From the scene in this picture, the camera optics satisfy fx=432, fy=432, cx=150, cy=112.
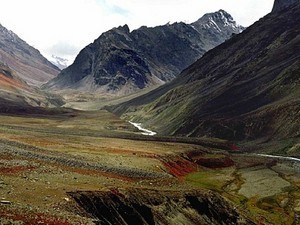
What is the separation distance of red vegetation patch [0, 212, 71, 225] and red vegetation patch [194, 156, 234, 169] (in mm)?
94055

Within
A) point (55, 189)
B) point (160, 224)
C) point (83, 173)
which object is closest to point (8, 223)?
point (55, 189)

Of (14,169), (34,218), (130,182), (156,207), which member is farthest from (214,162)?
(34,218)

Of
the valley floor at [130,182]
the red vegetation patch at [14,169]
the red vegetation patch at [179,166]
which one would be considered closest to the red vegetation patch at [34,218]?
the valley floor at [130,182]

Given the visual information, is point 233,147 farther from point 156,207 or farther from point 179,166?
point 156,207

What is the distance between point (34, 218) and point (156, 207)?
25.4 metres

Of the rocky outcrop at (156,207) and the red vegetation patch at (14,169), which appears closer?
the rocky outcrop at (156,207)

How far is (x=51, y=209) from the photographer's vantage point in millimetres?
44344

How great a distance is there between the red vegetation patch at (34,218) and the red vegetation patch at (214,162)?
94.1 meters

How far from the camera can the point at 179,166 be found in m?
116

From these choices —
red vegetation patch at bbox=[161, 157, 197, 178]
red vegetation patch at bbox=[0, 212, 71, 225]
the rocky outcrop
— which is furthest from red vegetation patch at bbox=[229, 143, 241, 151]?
red vegetation patch at bbox=[0, 212, 71, 225]

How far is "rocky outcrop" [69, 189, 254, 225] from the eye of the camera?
5339 centimetres

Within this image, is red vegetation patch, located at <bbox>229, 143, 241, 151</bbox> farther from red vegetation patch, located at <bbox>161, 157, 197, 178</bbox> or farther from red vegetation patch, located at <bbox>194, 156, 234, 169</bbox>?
red vegetation patch, located at <bbox>161, 157, 197, 178</bbox>

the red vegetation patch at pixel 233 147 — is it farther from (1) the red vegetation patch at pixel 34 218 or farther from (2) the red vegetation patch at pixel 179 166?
(1) the red vegetation patch at pixel 34 218

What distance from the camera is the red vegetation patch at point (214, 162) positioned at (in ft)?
438
